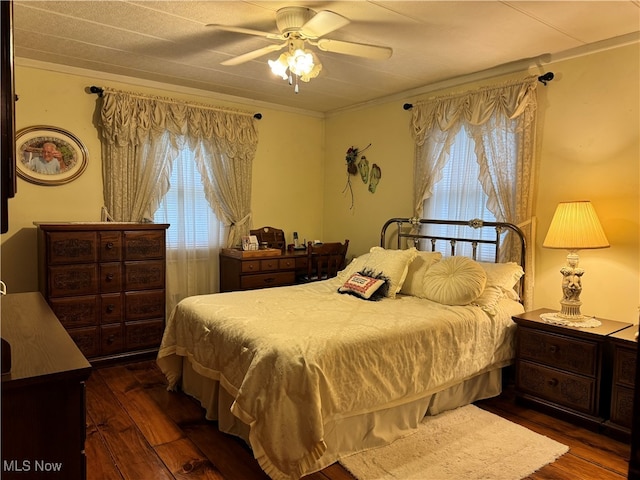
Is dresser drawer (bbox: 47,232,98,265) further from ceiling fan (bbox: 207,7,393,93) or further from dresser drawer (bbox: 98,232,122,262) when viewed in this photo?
ceiling fan (bbox: 207,7,393,93)

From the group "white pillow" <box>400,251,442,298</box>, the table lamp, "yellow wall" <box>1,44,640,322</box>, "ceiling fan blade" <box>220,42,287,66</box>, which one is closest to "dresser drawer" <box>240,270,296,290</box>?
"yellow wall" <box>1,44,640,322</box>

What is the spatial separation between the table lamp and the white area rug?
880 millimetres

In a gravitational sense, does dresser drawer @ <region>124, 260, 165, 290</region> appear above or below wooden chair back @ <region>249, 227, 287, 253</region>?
below

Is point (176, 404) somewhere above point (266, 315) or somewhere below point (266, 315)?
below

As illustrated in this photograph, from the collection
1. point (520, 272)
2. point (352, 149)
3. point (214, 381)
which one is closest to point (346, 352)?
point (214, 381)

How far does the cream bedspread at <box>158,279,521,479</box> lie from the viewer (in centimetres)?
202

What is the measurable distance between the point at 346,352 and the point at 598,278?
2.01 meters

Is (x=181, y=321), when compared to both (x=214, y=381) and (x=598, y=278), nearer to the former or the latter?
(x=214, y=381)

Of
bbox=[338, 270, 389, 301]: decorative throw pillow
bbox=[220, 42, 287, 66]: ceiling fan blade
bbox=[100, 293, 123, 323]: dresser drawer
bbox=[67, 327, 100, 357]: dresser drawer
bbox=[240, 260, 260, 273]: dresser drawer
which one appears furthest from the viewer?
bbox=[240, 260, 260, 273]: dresser drawer

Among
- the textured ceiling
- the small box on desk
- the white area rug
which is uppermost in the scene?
the textured ceiling

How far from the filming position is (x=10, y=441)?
1.09m

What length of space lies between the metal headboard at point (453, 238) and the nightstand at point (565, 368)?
606mm

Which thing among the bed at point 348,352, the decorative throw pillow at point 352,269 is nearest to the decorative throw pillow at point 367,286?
the bed at point 348,352

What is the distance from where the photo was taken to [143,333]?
3.82 meters
